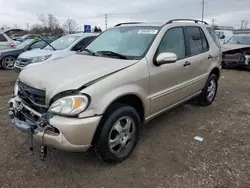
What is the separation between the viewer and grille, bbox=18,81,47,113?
2568mm

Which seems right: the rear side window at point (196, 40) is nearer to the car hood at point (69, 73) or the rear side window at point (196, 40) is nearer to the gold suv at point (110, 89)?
the gold suv at point (110, 89)

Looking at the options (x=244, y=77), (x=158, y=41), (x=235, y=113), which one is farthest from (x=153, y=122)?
(x=244, y=77)

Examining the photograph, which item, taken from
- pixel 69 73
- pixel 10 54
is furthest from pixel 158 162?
pixel 10 54

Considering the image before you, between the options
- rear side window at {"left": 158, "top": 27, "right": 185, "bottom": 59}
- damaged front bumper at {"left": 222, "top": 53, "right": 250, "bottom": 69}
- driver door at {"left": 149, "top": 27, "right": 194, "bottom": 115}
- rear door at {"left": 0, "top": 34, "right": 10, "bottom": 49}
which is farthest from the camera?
rear door at {"left": 0, "top": 34, "right": 10, "bottom": 49}

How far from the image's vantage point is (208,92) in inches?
198

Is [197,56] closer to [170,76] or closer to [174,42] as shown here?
[174,42]

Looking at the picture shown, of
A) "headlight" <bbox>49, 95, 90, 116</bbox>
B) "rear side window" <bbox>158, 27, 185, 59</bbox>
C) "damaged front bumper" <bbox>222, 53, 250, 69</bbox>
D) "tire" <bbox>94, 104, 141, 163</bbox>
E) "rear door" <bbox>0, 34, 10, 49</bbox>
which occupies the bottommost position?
"tire" <bbox>94, 104, 141, 163</bbox>

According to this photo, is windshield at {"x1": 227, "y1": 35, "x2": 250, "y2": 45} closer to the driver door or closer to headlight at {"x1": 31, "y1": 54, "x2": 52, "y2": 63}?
the driver door

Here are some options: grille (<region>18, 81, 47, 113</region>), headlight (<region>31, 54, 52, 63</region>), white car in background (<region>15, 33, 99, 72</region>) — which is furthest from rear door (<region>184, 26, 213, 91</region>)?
headlight (<region>31, 54, 52, 63</region>)

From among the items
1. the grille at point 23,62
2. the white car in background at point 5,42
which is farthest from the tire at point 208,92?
the white car in background at point 5,42

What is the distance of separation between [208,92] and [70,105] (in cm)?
358

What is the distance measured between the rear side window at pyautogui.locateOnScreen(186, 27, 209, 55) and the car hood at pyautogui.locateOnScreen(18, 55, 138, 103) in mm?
1622

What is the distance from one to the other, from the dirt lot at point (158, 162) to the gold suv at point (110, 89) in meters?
0.29

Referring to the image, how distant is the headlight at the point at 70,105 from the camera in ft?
7.68
